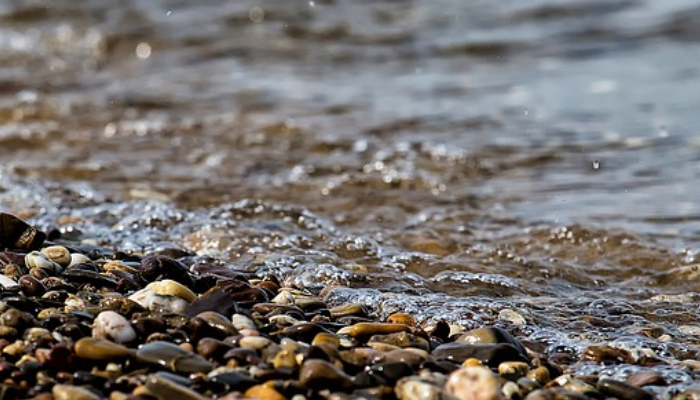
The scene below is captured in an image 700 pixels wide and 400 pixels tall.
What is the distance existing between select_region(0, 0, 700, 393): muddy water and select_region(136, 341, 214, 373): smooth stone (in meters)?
0.98

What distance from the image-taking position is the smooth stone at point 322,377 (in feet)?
8.46

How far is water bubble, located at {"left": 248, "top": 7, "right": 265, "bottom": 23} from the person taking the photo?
418 inches

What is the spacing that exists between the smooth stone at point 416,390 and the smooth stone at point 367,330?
41cm

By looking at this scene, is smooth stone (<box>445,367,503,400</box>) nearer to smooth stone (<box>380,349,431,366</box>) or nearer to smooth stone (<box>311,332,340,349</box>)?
smooth stone (<box>380,349,431,366</box>)

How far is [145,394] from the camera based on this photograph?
2498 millimetres

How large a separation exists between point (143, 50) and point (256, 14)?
4.74 feet

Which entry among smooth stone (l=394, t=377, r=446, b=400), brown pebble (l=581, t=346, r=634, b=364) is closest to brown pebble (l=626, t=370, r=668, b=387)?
brown pebble (l=581, t=346, r=634, b=364)

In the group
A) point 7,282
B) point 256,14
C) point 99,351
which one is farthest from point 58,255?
point 256,14

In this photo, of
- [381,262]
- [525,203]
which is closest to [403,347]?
[381,262]

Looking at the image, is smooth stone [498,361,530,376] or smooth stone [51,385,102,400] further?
smooth stone [498,361,530,376]

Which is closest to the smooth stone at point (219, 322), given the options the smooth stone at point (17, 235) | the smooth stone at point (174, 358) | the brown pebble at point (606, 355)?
the smooth stone at point (174, 358)

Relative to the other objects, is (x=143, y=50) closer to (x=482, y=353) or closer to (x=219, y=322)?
(x=219, y=322)

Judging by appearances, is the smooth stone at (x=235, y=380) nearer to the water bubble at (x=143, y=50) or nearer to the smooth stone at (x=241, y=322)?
the smooth stone at (x=241, y=322)

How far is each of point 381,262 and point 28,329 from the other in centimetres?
179
